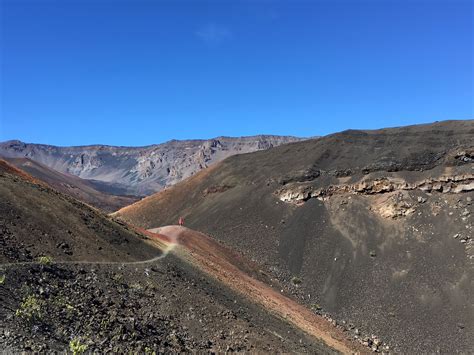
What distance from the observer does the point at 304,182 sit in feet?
164

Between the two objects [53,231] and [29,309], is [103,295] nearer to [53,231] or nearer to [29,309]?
[29,309]

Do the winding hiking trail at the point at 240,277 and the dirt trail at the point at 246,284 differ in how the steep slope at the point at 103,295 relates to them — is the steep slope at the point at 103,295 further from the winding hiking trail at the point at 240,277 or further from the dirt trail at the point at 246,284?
the dirt trail at the point at 246,284

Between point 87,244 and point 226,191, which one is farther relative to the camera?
point 226,191

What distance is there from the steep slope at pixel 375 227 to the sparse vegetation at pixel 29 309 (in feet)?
73.9

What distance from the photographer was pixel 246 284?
29.7 m

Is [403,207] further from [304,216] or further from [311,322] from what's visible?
[311,322]

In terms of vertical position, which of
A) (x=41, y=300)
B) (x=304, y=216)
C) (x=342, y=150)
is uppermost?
(x=342, y=150)

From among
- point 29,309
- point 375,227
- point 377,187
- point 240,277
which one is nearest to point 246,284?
point 240,277

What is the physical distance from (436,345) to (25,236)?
24.7 m

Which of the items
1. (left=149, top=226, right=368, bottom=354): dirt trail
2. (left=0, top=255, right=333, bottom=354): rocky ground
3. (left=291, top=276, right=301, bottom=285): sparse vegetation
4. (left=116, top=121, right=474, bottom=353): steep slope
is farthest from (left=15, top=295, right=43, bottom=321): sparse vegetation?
(left=291, top=276, right=301, bottom=285): sparse vegetation

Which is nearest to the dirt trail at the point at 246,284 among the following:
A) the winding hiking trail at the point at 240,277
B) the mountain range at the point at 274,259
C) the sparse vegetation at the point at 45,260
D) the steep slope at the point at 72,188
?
the winding hiking trail at the point at 240,277

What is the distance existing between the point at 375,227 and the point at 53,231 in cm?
2817

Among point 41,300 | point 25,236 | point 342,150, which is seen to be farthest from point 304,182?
point 41,300

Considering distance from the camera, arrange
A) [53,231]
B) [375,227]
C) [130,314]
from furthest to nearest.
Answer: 1. [375,227]
2. [53,231]
3. [130,314]
